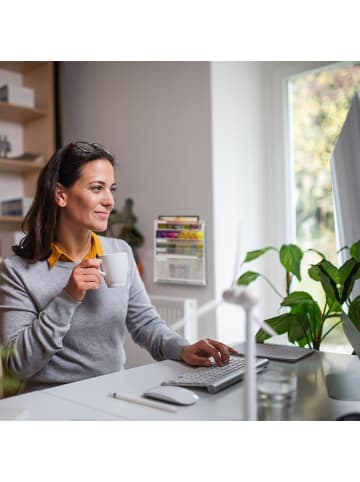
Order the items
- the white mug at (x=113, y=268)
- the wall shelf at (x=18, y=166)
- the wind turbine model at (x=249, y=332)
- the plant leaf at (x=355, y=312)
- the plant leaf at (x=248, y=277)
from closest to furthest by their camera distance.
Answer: the wind turbine model at (x=249, y=332), the plant leaf at (x=355, y=312), the white mug at (x=113, y=268), the plant leaf at (x=248, y=277), the wall shelf at (x=18, y=166)

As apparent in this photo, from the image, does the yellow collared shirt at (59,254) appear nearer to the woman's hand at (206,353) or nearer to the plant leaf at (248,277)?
the woman's hand at (206,353)

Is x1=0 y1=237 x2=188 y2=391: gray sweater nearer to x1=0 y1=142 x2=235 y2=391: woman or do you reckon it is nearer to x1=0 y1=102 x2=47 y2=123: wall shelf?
x1=0 y1=142 x2=235 y2=391: woman

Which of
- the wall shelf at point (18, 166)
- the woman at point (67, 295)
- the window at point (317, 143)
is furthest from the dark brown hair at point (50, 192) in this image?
the wall shelf at point (18, 166)

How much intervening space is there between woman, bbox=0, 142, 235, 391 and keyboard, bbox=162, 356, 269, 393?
0.17ft

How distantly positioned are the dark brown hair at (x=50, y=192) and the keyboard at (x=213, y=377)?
1.71 feet

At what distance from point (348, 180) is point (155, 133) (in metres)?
1.77

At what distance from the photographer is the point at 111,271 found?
1147 millimetres

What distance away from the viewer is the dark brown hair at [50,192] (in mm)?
1309

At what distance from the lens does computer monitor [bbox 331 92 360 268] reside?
1.09 metres

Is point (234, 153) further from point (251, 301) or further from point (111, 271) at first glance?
point (251, 301)

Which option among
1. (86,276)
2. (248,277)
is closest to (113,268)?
(86,276)

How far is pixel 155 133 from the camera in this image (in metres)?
2.76
